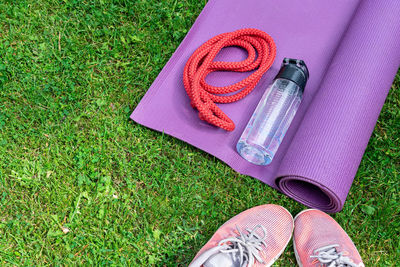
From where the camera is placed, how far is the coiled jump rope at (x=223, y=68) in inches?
79.0

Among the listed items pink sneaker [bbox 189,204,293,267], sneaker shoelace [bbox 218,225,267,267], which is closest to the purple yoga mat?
pink sneaker [bbox 189,204,293,267]

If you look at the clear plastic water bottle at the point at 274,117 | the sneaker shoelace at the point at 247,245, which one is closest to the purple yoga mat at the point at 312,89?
the clear plastic water bottle at the point at 274,117

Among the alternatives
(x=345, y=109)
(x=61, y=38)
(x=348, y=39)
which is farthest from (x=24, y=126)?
(x=348, y=39)

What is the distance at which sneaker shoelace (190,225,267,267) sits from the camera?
173 centimetres

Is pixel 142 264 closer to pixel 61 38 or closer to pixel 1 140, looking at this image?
pixel 1 140

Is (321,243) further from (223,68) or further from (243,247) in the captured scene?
(223,68)

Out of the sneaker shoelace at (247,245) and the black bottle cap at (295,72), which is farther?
the black bottle cap at (295,72)

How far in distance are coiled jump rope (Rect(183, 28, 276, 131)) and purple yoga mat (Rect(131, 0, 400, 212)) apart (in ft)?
0.22

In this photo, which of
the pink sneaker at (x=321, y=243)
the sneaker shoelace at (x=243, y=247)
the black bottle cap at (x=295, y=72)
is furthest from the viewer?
the black bottle cap at (x=295, y=72)

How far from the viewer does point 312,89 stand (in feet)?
7.06

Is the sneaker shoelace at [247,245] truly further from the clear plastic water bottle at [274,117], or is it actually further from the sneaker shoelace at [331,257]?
the clear plastic water bottle at [274,117]

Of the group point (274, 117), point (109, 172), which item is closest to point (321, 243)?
point (274, 117)

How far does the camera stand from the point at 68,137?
2125mm

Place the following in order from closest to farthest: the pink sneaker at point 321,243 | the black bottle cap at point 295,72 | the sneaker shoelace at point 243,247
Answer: the sneaker shoelace at point 243,247
the pink sneaker at point 321,243
the black bottle cap at point 295,72
